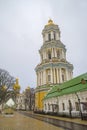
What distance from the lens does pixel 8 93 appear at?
167 feet

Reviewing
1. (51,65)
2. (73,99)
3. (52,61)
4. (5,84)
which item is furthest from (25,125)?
(52,61)

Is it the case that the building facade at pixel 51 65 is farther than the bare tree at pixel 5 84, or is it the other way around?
the building facade at pixel 51 65

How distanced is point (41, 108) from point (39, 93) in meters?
4.90

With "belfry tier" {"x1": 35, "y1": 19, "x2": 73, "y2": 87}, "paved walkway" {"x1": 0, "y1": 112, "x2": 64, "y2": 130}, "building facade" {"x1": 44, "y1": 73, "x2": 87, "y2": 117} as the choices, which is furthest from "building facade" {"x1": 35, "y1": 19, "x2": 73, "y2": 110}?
"paved walkway" {"x1": 0, "y1": 112, "x2": 64, "y2": 130}

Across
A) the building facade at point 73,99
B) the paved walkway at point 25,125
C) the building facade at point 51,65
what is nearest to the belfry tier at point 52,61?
the building facade at point 51,65

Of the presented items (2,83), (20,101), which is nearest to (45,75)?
(2,83)

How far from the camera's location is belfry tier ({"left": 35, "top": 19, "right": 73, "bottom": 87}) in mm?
55281

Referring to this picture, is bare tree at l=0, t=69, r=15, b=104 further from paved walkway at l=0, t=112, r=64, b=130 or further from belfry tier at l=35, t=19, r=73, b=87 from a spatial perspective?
paved walkway at l=0, t=112, r=64, b=130

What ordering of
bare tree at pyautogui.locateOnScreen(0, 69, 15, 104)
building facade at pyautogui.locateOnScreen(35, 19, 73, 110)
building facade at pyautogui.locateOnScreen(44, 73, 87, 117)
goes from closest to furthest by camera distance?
1. building facade at pyautogui.locateOnScreen(44, 73, 87, 117)
2. bare tree at pyautogui.locateOnScreen(0, 69, 15, 104)
3. building facade at pyautogui.locateOnScreen(35, 19, 73, 110)

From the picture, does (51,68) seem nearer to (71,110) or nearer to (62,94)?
(62,94)

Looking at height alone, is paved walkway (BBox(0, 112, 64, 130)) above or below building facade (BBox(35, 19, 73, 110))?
below

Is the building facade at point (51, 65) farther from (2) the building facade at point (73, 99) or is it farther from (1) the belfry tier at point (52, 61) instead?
(2) the building facade at point (73, 99)

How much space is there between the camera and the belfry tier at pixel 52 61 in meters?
55.3

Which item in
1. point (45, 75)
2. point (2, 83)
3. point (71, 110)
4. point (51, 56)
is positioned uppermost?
point (51, 56)
